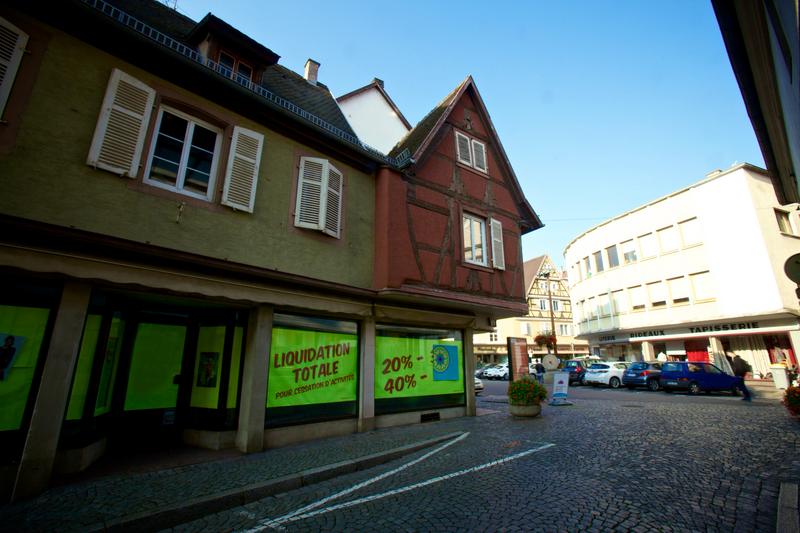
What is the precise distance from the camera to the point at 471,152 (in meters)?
12.1

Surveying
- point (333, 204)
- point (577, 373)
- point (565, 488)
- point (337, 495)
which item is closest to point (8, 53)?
point (333, 204)

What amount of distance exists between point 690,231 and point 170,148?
102 feet

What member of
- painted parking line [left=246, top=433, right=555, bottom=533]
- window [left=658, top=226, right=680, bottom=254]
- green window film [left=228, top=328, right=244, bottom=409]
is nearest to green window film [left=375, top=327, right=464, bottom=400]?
painted parking line [left=246, top=433, right=555, bottom=533]

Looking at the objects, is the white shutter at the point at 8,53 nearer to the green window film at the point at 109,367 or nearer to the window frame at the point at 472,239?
the green window film at the point at 109,367

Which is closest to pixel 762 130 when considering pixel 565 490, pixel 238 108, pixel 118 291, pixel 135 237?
pixel 565 490

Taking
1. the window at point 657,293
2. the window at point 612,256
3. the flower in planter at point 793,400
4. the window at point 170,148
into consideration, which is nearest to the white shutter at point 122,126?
the window at point 170,148

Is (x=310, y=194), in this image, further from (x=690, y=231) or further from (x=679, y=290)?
(x=679, y=290)

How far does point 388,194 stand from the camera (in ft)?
30.8

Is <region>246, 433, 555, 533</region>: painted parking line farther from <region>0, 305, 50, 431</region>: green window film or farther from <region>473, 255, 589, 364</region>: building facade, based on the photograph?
<region>473, 255, 589, 364</region>: building facade

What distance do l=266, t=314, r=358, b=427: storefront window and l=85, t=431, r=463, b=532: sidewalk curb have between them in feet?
6.84

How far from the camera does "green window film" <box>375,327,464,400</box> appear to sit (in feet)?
32.1

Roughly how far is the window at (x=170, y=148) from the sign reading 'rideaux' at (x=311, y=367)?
297 cm

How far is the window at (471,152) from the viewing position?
463 inches

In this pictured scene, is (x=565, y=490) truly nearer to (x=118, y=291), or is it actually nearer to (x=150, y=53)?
(x=118, y=291)
